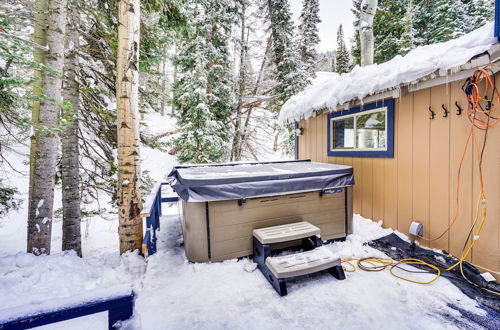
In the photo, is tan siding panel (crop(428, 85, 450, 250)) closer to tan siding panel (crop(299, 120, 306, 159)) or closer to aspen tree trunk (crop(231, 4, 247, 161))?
tan siding panel (crop(299, 120, 306, 159))

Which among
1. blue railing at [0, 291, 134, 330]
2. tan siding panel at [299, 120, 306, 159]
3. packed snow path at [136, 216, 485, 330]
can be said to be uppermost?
tan siding panel at [299, 120, 306, 159]

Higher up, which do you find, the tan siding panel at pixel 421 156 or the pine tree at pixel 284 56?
the pine tree at pixel 284 56

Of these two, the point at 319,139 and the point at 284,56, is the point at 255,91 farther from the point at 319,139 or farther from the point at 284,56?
the point at 319,139

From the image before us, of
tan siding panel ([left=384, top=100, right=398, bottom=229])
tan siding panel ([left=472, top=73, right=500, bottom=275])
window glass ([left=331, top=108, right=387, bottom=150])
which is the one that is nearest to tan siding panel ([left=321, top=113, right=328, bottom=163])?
window glass ([left=331, top=108, right=387, bottom=150])

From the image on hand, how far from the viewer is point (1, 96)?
10.4 feet

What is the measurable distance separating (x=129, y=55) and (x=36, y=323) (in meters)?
2.99

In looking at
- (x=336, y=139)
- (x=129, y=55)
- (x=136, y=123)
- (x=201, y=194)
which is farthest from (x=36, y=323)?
(x=336, y=139)

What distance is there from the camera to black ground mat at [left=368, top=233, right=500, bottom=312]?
7.42 ft

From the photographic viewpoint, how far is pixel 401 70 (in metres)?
3.03

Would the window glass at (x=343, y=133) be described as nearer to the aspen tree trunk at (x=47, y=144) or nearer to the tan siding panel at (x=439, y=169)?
the tan siding panel at (x=439, y=169)

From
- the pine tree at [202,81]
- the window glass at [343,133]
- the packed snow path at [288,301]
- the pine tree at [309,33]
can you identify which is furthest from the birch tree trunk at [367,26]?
the packed snow path at [288,301]

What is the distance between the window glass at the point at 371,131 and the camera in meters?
3.93

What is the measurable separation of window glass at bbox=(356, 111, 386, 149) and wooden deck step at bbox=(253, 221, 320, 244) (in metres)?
2.19

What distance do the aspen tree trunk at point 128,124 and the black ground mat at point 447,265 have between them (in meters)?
3.53
